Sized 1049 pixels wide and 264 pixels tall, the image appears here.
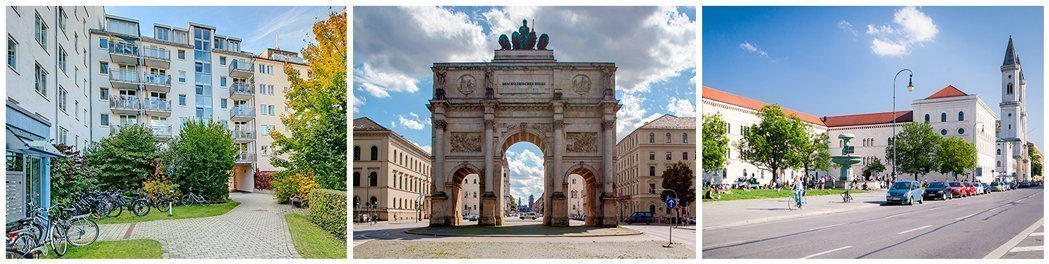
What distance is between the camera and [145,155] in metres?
13.1

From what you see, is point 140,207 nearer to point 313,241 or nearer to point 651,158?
point 313,241

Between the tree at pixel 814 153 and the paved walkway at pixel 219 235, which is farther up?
the tree at pixel 814 153

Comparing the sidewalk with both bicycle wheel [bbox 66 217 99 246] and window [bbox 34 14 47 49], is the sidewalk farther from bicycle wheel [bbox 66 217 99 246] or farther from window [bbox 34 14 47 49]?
window [bbox 34 14 47 49]

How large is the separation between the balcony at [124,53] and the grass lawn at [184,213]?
2606 mm

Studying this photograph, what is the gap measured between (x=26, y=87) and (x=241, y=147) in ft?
13.9

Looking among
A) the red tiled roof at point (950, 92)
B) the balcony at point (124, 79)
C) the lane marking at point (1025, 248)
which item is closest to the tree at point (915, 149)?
the red tiled roof at point (950, 92)

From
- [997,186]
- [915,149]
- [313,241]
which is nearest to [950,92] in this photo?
[915,149]

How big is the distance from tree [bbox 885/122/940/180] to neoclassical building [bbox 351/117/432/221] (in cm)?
1096

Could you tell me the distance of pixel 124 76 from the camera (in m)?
12.9

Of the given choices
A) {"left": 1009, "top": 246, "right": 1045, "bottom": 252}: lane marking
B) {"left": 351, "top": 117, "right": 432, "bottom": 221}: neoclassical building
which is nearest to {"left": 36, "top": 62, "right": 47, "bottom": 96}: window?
{"left": 351, "top": 117, "right": 432, "bottom": 221}: neoclassical building

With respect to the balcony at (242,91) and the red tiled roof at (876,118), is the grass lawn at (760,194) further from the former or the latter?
the balcony at (242,91)

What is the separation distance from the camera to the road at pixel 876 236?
9133 millimetres

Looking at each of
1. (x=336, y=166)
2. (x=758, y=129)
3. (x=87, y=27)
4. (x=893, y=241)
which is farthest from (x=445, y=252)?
(x=758, y=129)

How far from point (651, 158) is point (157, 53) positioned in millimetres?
8868
